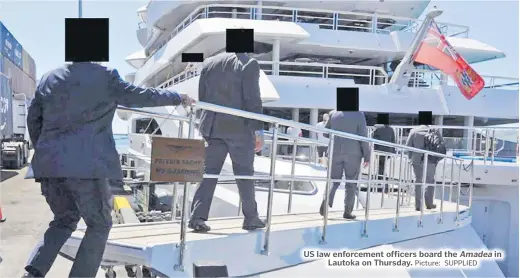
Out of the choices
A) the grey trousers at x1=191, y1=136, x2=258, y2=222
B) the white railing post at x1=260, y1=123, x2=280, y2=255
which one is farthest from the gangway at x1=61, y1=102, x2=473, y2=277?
the grey trousers at x1=191, y1=136, x2=258, y2=222

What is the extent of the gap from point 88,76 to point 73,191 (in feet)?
2.01

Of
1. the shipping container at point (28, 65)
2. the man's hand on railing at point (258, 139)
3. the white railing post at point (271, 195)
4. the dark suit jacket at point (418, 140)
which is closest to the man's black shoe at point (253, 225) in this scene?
the white railing post at point (271, 195)

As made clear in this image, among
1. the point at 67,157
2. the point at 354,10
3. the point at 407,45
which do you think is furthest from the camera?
the point at 354,10

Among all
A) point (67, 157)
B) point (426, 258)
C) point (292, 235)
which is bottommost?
point (426, 258)

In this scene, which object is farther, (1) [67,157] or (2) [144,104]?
(2) [144,104]

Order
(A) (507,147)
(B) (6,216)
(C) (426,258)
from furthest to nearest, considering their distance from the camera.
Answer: (A) (507,147) < (B) (6,216) < (C) (426,258)

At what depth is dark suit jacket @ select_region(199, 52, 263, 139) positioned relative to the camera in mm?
3496

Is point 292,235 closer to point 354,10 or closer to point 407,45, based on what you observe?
point 407,45

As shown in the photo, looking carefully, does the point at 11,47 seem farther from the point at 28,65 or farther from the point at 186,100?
the point at 186,100

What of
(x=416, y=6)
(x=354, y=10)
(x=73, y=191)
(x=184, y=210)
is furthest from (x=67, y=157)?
(x=416, y=6)

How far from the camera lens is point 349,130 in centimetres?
530

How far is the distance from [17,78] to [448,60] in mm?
19941

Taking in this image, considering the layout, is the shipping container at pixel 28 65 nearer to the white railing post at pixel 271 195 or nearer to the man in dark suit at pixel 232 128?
the man in dark suit at pixel 232 128

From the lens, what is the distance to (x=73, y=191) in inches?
96.3
